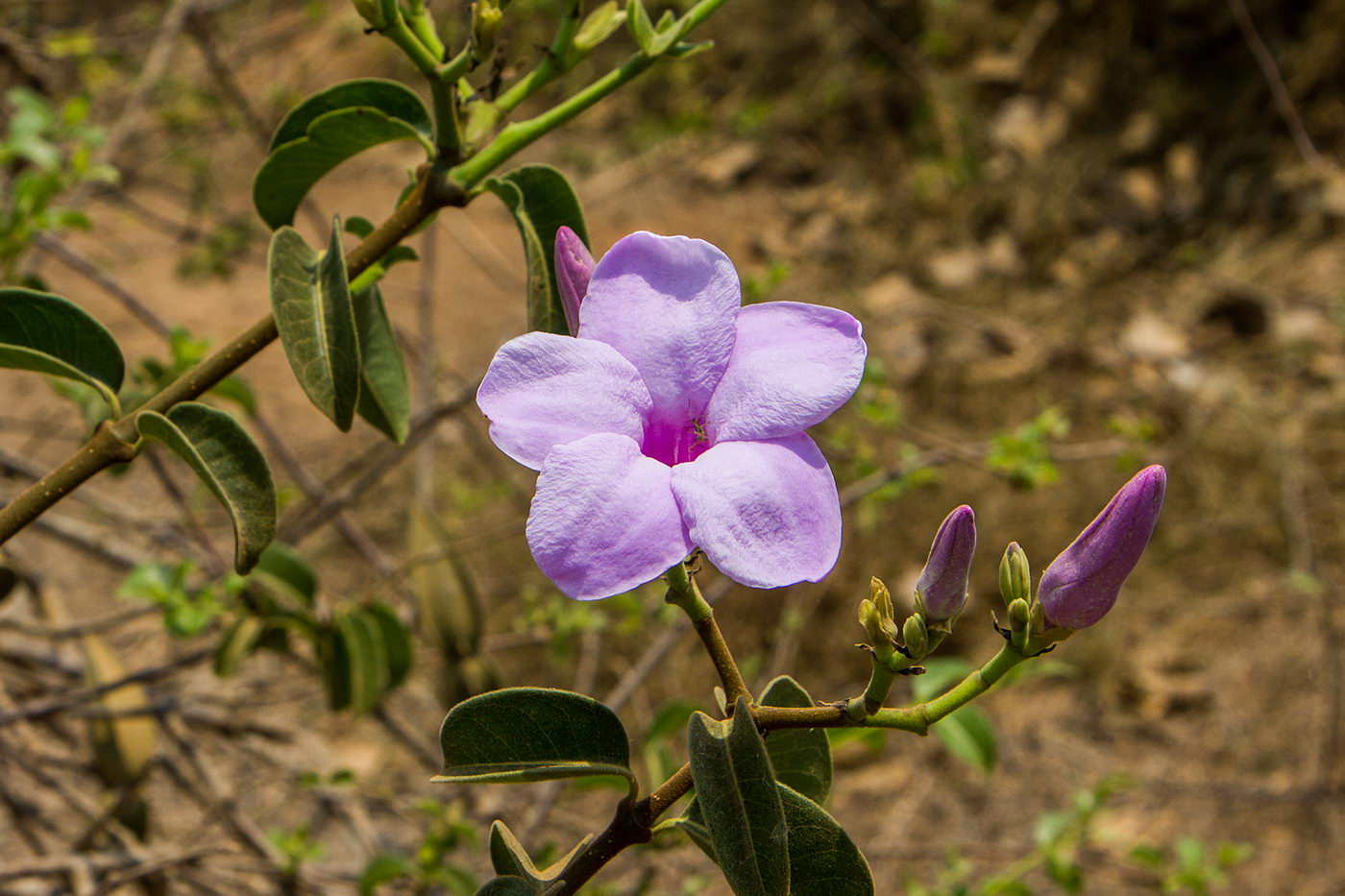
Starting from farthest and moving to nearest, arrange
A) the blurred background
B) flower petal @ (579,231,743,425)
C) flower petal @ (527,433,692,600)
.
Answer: the blurred background → flower petal @ (579,231,743,425) → flower petal @ (527,433,692,600)

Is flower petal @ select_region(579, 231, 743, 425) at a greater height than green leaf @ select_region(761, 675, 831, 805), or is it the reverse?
flower petal @ select_region(579, 231, 743, 425)

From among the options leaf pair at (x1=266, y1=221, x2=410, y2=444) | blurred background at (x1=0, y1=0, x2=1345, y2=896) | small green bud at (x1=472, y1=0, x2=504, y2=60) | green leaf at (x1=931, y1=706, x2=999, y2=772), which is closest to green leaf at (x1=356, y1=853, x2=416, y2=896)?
blurred background at (x1=0, y1=0, x2=1345, y2=896)

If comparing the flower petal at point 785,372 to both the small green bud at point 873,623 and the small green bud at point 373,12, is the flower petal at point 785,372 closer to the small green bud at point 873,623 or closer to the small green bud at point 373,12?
the small green bud at point 873,623

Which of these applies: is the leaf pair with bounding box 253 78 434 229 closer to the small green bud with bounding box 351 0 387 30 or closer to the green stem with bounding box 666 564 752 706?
the small green bud with bounding box 351 0 387 30

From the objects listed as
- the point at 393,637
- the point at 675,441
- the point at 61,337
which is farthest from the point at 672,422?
the point at 393,637

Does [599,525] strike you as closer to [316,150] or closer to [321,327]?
[321,327]

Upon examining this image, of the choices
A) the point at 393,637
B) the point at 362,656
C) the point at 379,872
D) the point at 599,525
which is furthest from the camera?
the point at 393,637
